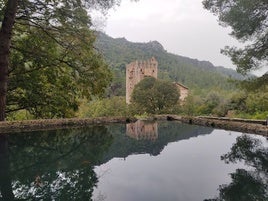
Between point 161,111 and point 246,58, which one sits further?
point 161,111

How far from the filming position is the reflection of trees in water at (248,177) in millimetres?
1943

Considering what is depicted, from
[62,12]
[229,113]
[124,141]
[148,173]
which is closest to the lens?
[148,173]

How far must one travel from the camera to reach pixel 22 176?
A: 93.3 inches

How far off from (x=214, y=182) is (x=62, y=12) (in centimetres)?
662

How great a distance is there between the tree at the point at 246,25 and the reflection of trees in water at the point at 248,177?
26.9 feet

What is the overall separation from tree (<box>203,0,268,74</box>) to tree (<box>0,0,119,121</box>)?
522 cm

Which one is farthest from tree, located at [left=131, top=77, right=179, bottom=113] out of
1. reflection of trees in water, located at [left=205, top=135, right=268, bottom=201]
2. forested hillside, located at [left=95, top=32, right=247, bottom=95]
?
forested hillside, located at [left=95, top=32, right=247, bottom=95]

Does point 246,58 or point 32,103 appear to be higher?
point 246,58

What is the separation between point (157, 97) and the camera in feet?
113

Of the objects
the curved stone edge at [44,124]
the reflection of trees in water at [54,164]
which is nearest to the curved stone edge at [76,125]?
the curved stone edge at [44,124]

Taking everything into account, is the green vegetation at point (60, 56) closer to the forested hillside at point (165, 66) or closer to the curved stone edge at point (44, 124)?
the curved stone edge at point (44, 124)

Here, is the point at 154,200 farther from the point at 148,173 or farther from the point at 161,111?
the point at 161,111

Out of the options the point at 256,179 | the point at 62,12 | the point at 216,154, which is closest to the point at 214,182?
the point at 256,179

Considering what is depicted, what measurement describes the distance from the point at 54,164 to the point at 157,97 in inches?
1257
